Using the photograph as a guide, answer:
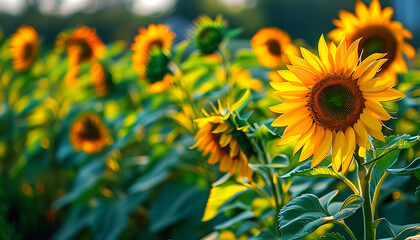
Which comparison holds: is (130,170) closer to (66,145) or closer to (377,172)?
(66,145)

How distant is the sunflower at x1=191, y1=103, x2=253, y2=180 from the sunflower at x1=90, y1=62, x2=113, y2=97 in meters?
1.17

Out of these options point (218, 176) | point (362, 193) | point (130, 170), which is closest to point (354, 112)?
point (362, 193)

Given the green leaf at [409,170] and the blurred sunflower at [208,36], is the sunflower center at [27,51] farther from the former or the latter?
the green leaf at [409,170]

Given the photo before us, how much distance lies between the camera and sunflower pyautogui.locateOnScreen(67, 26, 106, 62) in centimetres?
227

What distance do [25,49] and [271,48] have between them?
4.33ft

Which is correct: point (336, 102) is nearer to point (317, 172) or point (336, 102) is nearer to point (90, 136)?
point (317, 172)

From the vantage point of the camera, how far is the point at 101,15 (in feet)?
23.1

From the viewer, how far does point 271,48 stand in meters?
1.73

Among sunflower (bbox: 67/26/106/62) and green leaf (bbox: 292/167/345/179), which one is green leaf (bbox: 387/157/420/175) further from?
sunflower (bbox: 67/26/106/62)

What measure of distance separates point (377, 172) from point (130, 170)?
1.26 meters

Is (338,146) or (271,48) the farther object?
(271,48)

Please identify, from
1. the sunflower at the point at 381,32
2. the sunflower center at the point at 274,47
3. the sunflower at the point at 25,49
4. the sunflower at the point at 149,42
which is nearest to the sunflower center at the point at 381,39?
the sunflower at the point at 381,32

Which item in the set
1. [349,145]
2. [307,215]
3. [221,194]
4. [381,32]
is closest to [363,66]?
[349,145]

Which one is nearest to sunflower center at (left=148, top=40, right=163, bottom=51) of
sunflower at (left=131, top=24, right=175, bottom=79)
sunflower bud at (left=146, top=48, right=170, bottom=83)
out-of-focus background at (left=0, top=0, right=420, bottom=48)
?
sunflower at (left=131, top=24, right=175, bottom=79)
